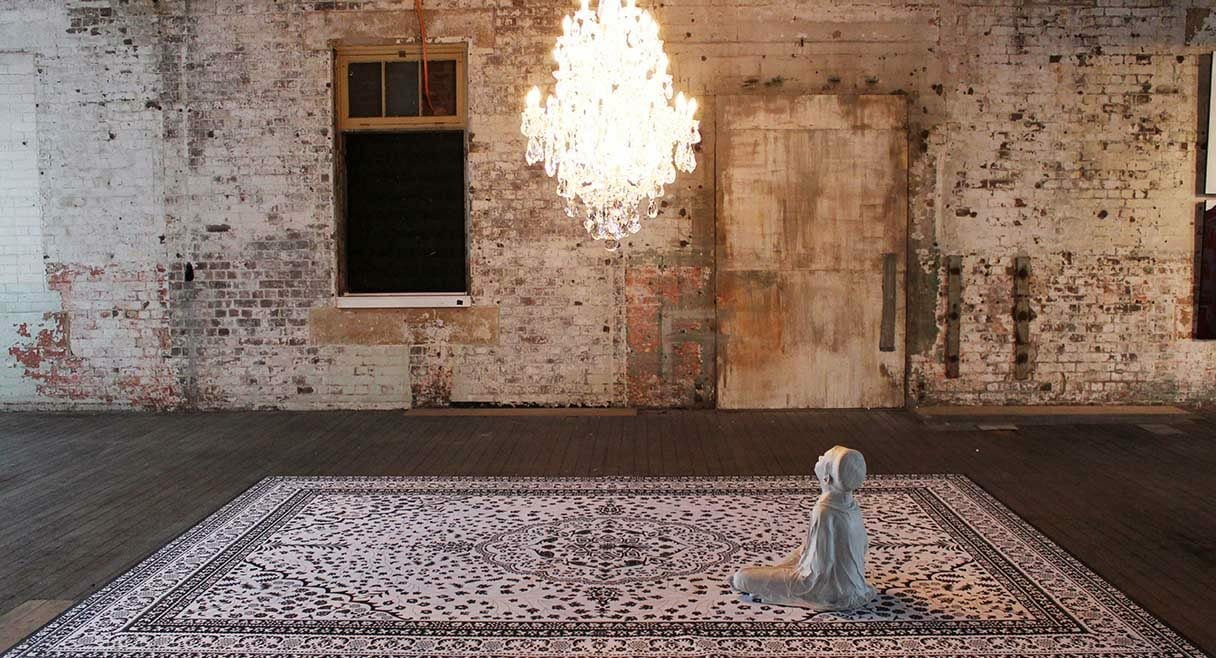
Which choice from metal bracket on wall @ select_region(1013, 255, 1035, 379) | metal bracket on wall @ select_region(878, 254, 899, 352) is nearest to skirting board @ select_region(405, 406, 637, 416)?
metal bracket on wall @ select_region(878, 254, 899, 352)

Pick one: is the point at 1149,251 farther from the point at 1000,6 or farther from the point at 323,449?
the point at 323,449

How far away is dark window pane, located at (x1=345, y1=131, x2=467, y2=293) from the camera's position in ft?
29.8

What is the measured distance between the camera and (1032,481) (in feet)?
20.7

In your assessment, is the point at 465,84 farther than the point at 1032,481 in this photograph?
Yes

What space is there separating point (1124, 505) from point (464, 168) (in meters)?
5.86

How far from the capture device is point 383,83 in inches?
357

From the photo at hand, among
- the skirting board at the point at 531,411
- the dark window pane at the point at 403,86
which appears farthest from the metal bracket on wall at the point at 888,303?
the dark window pane at the point at 403,86

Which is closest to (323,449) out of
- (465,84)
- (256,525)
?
(256,525)

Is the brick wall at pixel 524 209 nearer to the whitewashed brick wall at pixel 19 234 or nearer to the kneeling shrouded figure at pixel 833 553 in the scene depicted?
the whitewashed brick wall at pixel 19 234

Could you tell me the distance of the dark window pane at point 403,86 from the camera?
905 cm

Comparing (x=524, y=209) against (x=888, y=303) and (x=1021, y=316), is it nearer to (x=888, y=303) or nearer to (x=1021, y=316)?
(x=888, y=303)

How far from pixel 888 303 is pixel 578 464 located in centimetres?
347

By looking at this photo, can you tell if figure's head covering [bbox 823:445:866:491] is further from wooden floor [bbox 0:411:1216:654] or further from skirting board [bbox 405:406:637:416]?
skirting board [bbox 405:406:637:416]

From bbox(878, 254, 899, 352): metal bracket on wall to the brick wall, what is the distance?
240 mm
